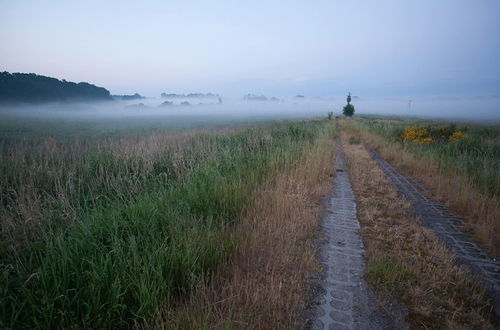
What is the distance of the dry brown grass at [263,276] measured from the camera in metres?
2.16

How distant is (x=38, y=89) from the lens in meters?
135

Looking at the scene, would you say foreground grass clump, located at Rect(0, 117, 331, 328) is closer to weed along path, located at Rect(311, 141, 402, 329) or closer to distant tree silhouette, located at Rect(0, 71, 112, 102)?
weed along path, located at Rect(311, 141, 402, 329)

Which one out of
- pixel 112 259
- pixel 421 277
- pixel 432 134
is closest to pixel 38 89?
pixel 112 259

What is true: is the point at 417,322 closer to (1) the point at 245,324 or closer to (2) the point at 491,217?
(1) the point at 245,324

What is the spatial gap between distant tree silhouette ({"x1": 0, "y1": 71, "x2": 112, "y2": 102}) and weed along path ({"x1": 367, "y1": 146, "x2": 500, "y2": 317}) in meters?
166

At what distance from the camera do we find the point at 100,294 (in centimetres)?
215

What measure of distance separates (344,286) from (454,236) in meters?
2.93

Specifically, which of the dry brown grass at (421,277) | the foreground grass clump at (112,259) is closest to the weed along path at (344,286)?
the dry brown grass at (421,277)

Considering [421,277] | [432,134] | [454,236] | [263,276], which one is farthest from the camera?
[432,134]

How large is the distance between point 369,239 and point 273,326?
2.60 meters

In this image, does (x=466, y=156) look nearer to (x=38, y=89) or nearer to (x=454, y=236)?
(x=454, y=236)

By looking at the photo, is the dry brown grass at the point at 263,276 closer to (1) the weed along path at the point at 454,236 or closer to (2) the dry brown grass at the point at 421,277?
(2) the dry brown grass at the point at 421,277

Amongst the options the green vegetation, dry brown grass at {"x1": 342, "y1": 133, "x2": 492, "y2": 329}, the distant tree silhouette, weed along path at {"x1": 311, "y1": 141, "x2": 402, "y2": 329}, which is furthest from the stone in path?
the distant tree silhouette

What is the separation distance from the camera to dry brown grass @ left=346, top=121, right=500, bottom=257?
4.11 metres
